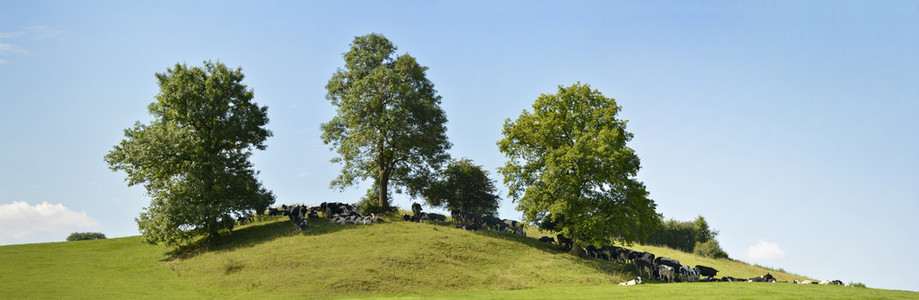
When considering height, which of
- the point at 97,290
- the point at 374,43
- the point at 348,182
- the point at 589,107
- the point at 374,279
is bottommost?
the point at 97,290

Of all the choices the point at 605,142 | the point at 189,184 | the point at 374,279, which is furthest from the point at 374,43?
the point at 374,279

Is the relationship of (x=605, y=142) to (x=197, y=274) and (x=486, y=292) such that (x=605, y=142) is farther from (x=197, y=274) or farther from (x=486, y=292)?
(x=197, y=274)

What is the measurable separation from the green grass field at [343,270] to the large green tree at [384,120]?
767 cm

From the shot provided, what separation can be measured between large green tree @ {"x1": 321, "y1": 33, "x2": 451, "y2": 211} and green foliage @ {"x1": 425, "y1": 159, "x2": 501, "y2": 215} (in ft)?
7.34

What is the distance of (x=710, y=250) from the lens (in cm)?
6194

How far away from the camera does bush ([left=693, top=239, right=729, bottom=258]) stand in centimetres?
6156

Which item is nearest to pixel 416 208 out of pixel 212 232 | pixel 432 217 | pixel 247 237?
pixel 432 217

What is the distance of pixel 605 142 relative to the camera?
40.0 m

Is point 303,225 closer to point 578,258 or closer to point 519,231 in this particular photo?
point 519,231

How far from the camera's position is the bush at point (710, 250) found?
61562 mm

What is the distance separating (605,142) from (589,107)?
14.5 feet

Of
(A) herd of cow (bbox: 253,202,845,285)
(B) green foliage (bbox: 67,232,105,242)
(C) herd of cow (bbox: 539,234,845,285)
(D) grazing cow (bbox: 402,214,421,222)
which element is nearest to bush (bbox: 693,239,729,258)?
(A) herd of cow (bbox: 253,202,845,285)

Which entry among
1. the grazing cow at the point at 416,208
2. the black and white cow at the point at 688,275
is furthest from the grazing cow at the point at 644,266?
the grazing cow at the point at 416,208

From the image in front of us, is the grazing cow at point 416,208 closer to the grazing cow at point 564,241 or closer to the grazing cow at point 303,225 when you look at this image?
the grazing cow at point 303,225
